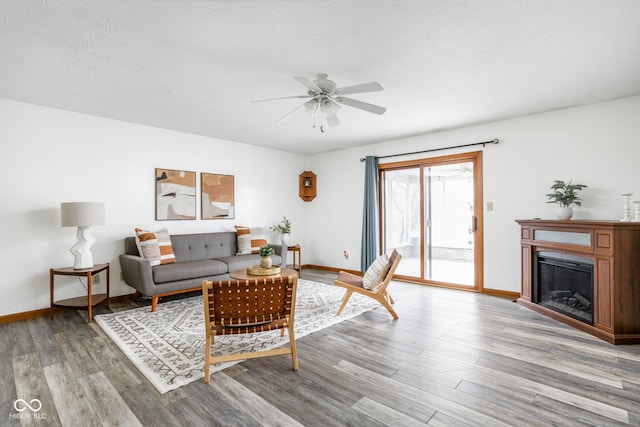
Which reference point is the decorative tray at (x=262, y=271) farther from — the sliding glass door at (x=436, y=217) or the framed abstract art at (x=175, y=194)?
the sliding glass door at (x=436, y=217)

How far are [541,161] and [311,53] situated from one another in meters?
3.57

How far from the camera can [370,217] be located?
231 inches

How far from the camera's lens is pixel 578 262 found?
3453 mm

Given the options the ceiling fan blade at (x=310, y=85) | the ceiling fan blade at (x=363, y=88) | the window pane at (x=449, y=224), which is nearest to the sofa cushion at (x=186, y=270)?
the ceiling fan blade at (x=310, y=85)

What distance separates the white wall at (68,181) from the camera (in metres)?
3.63

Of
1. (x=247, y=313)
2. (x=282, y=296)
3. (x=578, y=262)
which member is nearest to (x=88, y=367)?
(x=247, y=313)

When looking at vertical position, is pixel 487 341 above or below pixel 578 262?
below

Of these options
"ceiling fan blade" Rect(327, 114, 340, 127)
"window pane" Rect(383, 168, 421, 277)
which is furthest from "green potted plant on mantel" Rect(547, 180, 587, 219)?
"ceiling fan blade" Rect(327, 114, 340, 127)

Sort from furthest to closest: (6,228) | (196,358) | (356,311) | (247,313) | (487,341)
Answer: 1. (356,311)
2. (6,228)
3. (487,341)
4. (196,358)
5. (247,313)

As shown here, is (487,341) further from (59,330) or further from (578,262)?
(59,330)

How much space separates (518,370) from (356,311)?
184 cm

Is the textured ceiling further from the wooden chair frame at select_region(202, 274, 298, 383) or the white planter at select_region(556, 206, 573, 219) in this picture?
the wooden chair frame at select_region(202, 274, 298, 383)

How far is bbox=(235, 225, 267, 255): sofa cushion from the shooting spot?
539 cm

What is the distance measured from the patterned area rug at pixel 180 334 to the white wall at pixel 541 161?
2.20 metres
